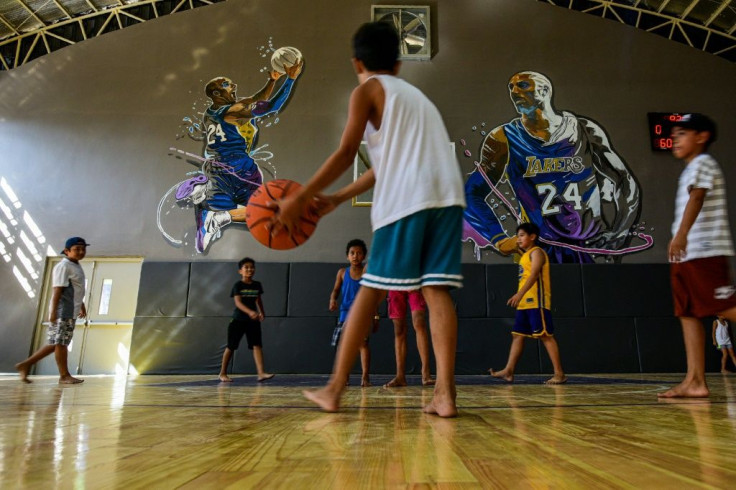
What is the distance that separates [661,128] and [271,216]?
277 inches

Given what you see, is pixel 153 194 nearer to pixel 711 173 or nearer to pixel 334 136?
pixel 334 136

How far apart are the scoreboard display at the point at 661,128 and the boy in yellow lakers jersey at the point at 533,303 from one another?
4377mm

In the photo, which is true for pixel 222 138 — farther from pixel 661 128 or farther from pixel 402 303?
pixel 661 128

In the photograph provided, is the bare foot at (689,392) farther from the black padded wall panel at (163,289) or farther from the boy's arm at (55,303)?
the black padded wall panel at (163,289)

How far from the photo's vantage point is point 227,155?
679cm

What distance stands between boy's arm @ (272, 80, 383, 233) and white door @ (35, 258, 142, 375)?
594cm

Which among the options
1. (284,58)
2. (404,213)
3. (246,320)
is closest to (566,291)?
(246,320)

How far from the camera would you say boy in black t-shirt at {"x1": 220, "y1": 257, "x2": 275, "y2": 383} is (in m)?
4.33

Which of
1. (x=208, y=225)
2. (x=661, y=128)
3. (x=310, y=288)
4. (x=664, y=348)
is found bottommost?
(x=664, y=348)

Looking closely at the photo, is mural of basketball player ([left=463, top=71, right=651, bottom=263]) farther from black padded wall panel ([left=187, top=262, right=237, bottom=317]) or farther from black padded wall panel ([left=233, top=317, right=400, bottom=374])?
black padded wall panel ([left=187, top=262, right=237, bottom=317])

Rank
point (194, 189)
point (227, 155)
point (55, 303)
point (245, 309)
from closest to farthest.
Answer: point (55, 303) < point (245, 309) < point (194, 189) < point (227, 155)

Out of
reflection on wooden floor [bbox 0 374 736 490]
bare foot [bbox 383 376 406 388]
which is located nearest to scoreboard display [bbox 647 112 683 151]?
bare foot [bbox 383 376 406 388]

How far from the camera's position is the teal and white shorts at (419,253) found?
1449 mm

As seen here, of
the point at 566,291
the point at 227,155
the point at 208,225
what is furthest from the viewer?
the point at 227,155
